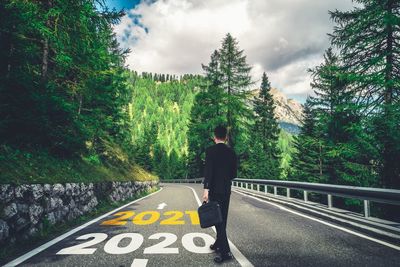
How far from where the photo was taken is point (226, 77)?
1273 inches

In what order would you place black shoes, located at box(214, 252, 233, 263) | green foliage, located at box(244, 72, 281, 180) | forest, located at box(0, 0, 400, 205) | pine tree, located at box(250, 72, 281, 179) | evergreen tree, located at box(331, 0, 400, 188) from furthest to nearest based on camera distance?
pine tree, located at box(250, 72, 281, 179), green foliage, located at box(244, 72, 281, 180), evergreen tree, located at box(331, 0, 400, 188), forest, located at box(0, 0, 400, 205), black shoes, located at box(214, 252, 233, 263)

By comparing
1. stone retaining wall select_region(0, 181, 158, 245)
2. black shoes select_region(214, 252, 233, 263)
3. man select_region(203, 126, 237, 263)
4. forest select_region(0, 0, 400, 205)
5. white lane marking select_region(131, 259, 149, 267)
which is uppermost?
forest select_region(0, 0, 400, 205)

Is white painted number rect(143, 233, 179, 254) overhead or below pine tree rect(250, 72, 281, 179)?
below

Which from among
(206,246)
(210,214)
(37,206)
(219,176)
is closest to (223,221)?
(210,214)

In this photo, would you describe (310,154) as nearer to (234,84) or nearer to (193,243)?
Answer: (234,84)

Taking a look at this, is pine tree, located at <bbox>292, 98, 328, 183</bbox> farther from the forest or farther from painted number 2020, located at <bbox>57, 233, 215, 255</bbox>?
painted number 2020, located at <bbox>57, 233, 215, 255</bbox>

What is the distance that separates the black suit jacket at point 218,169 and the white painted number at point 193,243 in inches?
46.4

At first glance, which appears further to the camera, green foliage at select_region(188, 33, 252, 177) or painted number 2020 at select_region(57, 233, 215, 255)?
green foliage at select_region(188, 33, 252, 177)

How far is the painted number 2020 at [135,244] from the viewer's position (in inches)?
194

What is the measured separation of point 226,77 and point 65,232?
28038 millimetres

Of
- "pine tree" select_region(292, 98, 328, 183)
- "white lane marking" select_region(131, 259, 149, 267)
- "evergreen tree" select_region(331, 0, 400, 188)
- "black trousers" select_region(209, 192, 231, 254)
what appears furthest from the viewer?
"pine tree" select_region(292, 98, 328, 183)

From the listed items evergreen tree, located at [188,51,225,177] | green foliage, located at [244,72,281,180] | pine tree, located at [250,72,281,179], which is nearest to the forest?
evergreen tree, located at [188,51,225,177]

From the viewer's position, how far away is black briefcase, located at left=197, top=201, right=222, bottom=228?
4375 millimetres

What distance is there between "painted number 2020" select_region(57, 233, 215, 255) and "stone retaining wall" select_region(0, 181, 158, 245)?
107 centimetres
